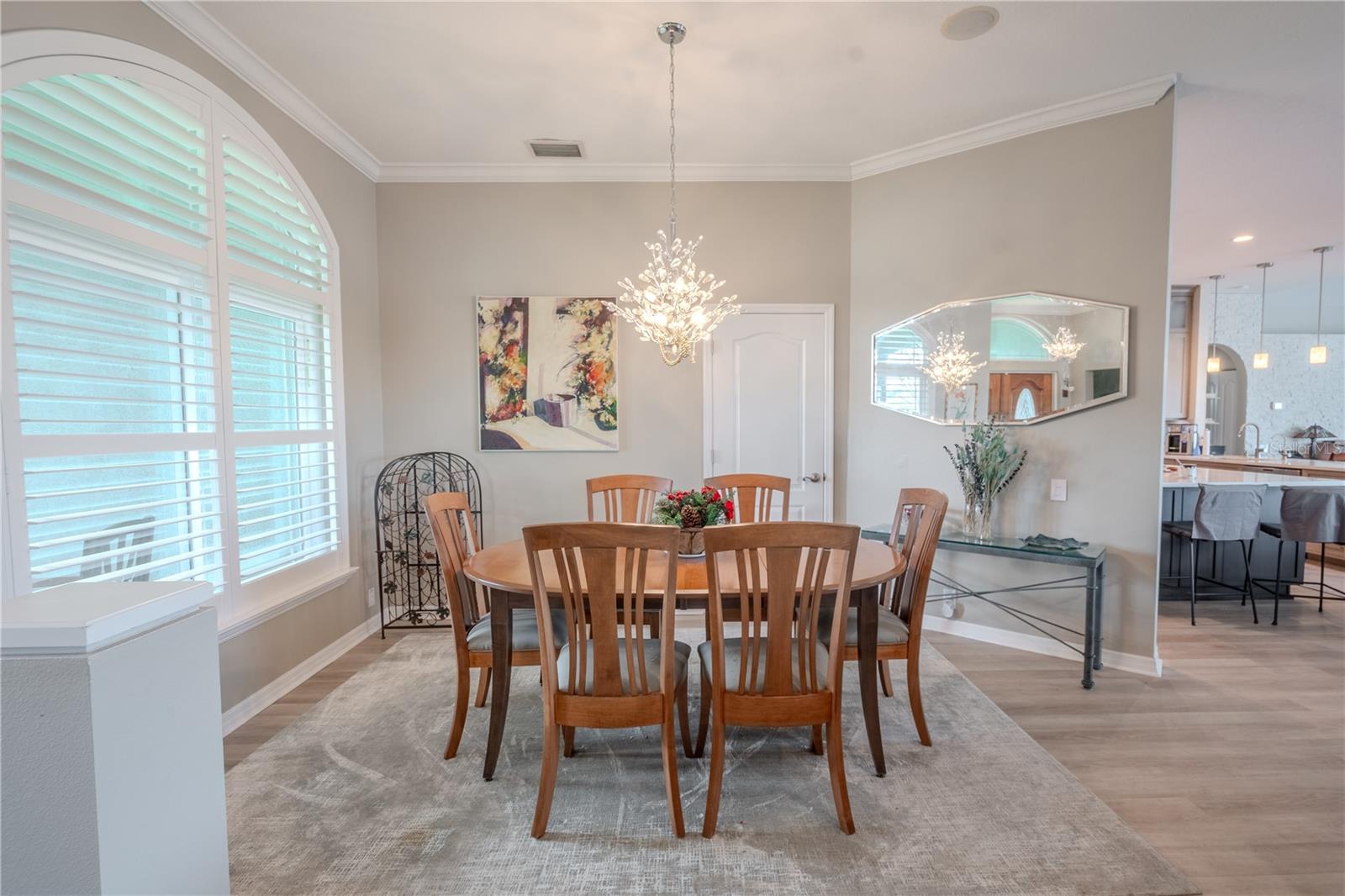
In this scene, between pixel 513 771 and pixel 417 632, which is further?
pixel 417 632

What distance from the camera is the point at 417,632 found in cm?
393

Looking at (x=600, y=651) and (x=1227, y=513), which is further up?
(x=1227, y=513)

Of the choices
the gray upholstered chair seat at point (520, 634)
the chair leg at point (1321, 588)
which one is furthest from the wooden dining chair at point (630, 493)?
the chair leg at point (1321, 588)

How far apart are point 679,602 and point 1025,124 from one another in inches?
134

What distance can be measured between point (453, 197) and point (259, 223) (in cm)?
145

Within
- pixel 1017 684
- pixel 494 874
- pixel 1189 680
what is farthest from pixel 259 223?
pixel 1189 680

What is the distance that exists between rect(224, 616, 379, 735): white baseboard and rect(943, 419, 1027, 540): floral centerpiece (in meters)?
3.78

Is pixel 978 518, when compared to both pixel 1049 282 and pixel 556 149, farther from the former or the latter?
pixel 556 149

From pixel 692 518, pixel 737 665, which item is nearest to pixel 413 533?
pixel 692 518

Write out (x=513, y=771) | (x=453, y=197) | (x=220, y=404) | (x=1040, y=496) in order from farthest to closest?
(x=453, y=197)
(x=1040, y=496)
(x=220, y=404)
(x=513, y=771)

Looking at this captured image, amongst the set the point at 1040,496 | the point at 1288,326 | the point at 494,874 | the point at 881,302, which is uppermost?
the point at 1288,326

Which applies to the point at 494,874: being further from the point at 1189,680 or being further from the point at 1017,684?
the point at 1189,680

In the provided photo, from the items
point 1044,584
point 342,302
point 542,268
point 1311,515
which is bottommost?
point 1044,584

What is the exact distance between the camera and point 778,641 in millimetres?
1962
